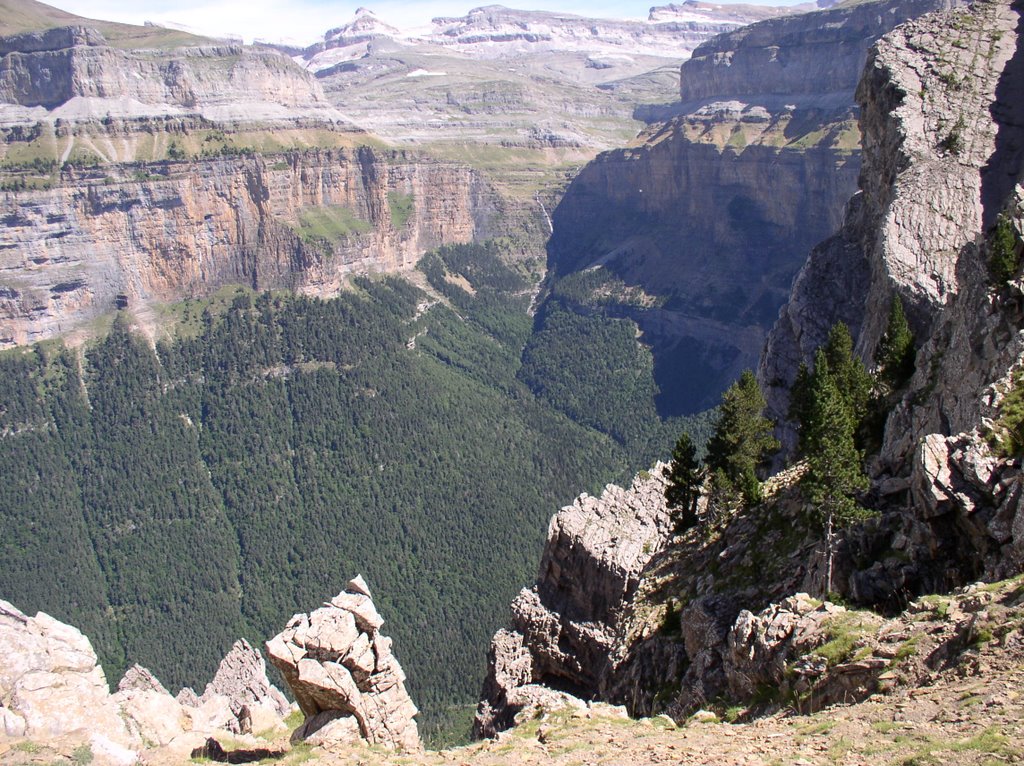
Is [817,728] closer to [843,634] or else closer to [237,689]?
[843,634]

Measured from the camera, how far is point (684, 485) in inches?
2016

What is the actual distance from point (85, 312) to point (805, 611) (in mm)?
167117

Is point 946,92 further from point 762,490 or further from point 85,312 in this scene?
point 85,312

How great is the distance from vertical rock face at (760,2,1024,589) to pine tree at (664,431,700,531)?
12683mm

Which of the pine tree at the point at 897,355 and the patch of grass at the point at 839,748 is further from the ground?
the pine tree at the point at 897,355

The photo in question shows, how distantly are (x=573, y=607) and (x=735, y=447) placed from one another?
13.2m

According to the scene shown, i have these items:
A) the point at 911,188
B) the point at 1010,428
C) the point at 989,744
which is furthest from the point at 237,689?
the point at 911,188

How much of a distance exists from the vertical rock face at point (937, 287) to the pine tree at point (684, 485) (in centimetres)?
1268

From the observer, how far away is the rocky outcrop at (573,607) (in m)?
48.0

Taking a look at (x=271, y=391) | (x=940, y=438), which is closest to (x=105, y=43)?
(x=271, y=391)

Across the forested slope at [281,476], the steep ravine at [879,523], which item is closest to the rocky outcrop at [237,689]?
the steep ravine at [879,523]

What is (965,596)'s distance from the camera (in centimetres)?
2388

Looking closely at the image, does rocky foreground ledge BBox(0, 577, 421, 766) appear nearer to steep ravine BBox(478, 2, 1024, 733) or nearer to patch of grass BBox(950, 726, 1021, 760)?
steep ravine BBox(478, 2, 1024, 733)

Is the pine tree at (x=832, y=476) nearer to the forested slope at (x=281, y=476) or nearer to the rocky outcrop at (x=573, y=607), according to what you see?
the rocky outcrop at (x=573, y=607)
